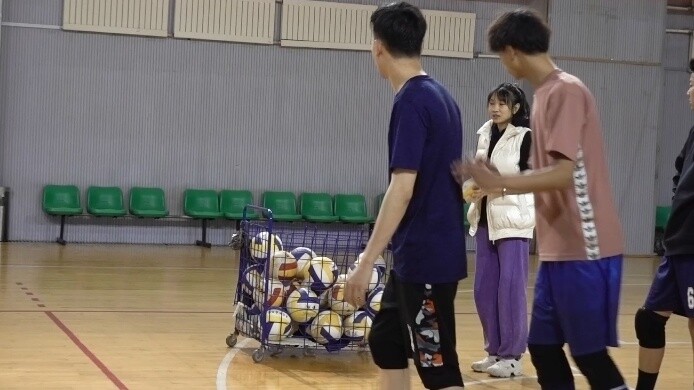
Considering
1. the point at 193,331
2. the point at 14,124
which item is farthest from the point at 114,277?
the point at 14,124

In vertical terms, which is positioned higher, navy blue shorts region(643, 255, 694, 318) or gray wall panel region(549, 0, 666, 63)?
gray wall panel region(549, 0, 666, 63)

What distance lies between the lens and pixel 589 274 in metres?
3.92

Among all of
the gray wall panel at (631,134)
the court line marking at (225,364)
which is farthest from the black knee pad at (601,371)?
the gray wall panel at (631,134)

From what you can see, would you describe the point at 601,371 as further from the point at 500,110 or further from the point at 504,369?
the point at 500,110

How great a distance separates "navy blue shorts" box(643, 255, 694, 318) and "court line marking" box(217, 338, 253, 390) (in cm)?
256

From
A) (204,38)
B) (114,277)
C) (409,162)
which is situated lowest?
→ (114,277)

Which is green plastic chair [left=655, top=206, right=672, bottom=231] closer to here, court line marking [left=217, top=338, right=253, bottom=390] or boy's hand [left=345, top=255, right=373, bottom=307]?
court line marking [left=217, top=338, right=253, bottom=390]

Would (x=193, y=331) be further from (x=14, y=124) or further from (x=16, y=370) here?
(x=14, y=124)

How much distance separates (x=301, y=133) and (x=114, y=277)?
19.0 ft

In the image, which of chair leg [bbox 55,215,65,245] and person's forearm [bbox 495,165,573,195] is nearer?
person's forearm [bbox 495,165,573,195]

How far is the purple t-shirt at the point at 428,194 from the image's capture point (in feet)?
13.7

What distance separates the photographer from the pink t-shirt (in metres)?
3.85

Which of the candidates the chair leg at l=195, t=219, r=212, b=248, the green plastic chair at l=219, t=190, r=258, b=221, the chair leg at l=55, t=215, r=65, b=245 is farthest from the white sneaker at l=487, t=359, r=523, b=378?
the chair leg at l=55, t=215, r=65, b=245

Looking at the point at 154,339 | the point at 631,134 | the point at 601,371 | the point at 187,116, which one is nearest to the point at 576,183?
the point at 601,371
